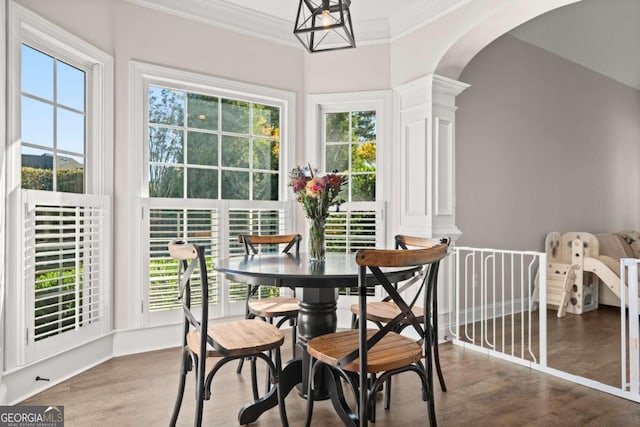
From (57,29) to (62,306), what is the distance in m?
1.76

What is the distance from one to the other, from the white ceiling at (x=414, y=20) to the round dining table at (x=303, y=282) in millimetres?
2204

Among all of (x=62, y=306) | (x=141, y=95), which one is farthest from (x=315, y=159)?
(x=62, y=306)

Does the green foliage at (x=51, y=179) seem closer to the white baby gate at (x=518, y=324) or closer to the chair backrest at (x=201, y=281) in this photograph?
the chair backrest at (x=201, y=281)

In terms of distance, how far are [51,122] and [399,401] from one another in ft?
9.09

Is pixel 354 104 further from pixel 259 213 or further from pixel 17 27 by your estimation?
pixel 17 27

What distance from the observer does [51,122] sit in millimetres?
2729

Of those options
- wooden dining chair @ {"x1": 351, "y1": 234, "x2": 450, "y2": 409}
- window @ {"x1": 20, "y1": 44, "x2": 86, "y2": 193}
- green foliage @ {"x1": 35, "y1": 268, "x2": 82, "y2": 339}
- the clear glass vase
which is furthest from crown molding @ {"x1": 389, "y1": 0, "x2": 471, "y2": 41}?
green foliage @ {"x1": 35, "y1": 268, "x2": 82, "y2": 339}

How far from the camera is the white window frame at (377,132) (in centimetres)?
377

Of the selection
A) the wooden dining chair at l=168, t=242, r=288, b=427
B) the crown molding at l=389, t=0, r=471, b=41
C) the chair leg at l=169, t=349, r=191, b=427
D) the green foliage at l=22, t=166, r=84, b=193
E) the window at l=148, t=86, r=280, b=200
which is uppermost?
the crown molding at l=389, t=0, r=471, b=41

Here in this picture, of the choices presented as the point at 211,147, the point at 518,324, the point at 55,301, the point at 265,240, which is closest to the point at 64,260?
the point at 55,301

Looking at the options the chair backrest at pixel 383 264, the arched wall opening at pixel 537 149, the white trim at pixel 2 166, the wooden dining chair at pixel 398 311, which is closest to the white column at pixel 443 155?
the arched wall opening at pixel 537 149

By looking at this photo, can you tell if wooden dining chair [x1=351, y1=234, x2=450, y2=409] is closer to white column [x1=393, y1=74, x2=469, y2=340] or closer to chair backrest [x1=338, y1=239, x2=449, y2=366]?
chair backrest [x1=338, y1=239, x2=449, y2=366]

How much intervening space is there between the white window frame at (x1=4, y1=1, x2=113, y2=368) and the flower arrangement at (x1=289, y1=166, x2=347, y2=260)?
5.10 ft

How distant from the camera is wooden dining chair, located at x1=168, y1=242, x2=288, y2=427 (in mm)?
1795
